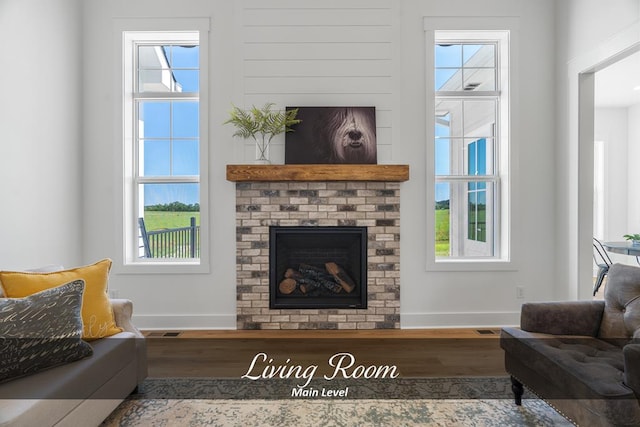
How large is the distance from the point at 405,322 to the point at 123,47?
3.87 m

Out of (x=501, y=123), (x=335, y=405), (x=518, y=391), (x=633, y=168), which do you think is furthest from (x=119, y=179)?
(x=633, y=168)

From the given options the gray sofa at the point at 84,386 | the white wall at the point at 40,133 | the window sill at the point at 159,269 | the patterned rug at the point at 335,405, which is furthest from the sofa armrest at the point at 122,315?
the window sill at the point at 159,269

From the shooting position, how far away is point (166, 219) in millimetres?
3818

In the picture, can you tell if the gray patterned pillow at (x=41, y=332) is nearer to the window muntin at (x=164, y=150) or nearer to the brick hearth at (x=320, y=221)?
the brick hearth at (x=320, y=221)

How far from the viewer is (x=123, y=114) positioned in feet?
12.0

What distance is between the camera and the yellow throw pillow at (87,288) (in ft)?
6.56

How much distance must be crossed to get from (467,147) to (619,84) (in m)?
3.03

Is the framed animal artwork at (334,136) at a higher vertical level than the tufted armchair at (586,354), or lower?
higher

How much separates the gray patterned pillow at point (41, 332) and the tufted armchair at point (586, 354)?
90.5 inches

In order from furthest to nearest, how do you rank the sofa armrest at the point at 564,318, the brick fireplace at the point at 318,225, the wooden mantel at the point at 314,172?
the brick fireplace at the point at 318,225 < the wooden mantel at the point at 314,172 < the sofa armrest at the point at 564,318

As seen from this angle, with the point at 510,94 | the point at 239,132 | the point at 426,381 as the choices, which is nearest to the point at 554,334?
the point at 426,381

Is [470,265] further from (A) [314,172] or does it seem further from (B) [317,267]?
(A) [314,172]

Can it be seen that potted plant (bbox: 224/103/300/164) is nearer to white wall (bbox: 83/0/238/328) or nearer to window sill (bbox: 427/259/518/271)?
white wall (bbox: 83/0/238/328)

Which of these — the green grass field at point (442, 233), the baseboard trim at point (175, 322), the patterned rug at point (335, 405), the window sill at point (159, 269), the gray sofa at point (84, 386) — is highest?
the green grass field at point (442, 233)
